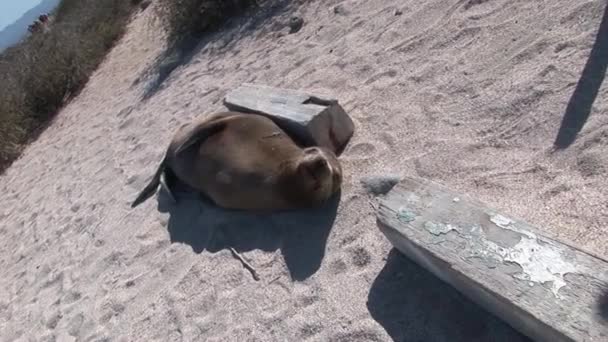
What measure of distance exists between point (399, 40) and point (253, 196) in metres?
1.73

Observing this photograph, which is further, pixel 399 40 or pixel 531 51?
pixel 399 40

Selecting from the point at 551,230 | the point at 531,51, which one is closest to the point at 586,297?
the point at 551,230

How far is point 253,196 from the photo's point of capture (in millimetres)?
3629

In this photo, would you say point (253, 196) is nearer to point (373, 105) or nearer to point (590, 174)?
point (373, 105)

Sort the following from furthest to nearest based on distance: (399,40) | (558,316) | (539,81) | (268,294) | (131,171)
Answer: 1. (131,171)
2. (399,40)
3. (539,81)
4. (268,294)
5. (558,316)

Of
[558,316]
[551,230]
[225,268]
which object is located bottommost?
[225,268]

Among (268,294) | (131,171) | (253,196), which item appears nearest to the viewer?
(268,294)

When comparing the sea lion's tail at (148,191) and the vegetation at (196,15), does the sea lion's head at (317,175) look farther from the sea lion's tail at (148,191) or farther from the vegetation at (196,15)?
the vegetation at (196,15)

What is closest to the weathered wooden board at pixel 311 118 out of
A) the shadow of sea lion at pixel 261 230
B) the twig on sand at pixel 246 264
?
the shadow of sea lion at pixel 261 230

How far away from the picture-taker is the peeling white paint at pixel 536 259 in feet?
7.05

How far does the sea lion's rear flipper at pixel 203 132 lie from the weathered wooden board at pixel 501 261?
1.59 m

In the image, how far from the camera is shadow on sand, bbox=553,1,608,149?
117 inches

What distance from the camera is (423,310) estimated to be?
2.59m

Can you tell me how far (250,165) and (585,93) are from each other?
1.80 metres
